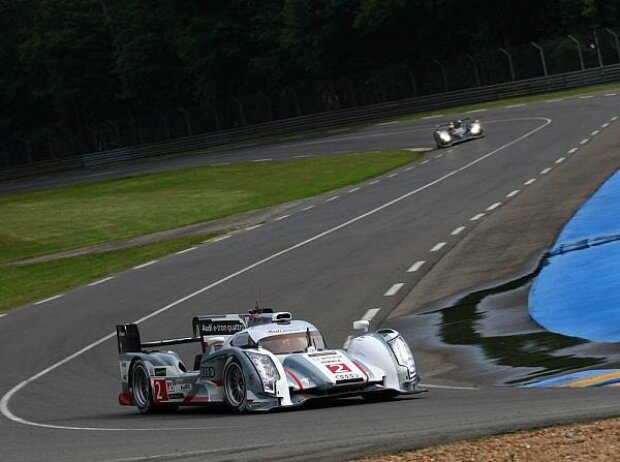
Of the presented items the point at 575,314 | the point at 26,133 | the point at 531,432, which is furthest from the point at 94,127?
the point at 531,432

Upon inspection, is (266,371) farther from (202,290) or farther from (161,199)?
(161,199)

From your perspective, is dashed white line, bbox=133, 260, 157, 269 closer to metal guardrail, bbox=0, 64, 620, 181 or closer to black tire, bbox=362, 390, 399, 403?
black tire, bbox=362, 390, 399, 403

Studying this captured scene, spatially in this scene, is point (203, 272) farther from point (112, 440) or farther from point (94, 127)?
point (94, 127)

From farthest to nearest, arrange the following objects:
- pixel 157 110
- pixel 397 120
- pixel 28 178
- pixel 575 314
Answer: pixel 157 110, pixel 28 178, pixel 397 120, pixel 575 314

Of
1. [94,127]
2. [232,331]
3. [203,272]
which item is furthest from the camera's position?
[94,127]

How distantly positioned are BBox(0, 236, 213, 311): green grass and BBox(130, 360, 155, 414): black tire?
1299 cm

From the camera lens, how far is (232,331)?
15.0 metres

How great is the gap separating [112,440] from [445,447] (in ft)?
11.8

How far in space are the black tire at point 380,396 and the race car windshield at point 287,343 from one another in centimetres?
81

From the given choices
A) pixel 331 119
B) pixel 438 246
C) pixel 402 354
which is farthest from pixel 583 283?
pixel 331 119

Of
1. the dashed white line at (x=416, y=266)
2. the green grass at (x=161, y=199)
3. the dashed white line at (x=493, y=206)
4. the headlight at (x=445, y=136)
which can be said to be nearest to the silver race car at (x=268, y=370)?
the dashed white line at (x=416, y=266)

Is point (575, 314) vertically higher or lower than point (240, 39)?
lower

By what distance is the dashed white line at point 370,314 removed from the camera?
1949 centimetres

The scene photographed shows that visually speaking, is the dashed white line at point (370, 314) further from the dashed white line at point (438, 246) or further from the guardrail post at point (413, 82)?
the guardrail post at point (413, 82)
